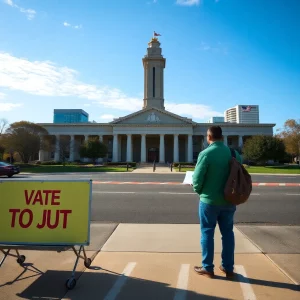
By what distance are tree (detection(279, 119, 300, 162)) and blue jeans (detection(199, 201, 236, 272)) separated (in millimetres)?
63640

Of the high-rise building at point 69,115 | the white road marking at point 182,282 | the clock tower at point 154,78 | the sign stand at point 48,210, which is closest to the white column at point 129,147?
the clock tower at point 154,78

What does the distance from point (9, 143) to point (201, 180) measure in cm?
5418

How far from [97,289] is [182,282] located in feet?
3.74

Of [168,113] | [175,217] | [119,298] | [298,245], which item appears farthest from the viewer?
[168,113]

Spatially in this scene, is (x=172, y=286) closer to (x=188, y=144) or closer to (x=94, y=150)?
(x=94, y=150)

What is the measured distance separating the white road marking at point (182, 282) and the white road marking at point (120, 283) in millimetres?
738

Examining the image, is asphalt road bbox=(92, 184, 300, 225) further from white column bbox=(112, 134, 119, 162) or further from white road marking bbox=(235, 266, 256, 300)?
white column bbox=(112, 134, 119, 162)

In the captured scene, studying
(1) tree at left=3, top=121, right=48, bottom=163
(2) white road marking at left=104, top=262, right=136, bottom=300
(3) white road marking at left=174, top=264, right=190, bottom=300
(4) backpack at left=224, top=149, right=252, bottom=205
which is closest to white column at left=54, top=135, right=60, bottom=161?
(1) tree at left=3, top=121, right=48, bottom=163

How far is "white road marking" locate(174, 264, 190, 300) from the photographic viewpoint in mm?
3176

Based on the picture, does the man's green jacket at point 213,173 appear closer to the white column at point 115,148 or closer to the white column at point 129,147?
the white column at point 129,147

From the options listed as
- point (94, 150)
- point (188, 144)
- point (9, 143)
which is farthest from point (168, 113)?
point (9, 143)

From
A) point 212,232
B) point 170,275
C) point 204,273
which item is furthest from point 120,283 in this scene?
point 212,232

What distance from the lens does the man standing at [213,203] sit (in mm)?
3678

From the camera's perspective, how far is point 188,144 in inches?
2576
